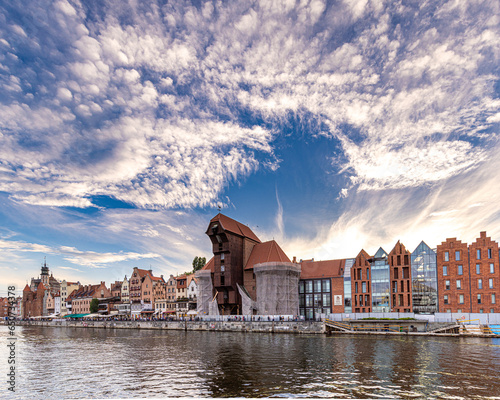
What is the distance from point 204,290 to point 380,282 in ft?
145

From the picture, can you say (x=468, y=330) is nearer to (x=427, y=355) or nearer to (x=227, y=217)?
(x=427, y=355)

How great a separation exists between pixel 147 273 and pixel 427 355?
118301 millimetres

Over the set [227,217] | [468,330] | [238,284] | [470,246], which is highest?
[227,217]

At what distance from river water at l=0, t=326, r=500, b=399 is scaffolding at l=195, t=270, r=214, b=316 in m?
53.8

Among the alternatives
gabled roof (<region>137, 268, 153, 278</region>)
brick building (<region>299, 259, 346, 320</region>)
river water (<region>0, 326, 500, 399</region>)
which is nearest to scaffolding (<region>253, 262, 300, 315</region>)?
brick building (<region>299, 259, 346, 320</region>)

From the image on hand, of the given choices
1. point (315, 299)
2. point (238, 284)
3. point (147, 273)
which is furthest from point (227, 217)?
point (147, 273)

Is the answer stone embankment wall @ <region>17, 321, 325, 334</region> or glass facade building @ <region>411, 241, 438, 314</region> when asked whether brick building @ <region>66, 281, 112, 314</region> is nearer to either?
stone embankment wall @ <region>17, 321, 325, 334</region>

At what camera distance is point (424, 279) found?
8800 cm

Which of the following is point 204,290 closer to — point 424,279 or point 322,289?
point 322,289

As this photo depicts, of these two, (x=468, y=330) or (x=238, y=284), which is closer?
(x=468, y=330)

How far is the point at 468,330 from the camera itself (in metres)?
70.6

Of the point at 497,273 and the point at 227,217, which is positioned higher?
the point at 227,217

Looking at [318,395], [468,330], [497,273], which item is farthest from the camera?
[497,273]

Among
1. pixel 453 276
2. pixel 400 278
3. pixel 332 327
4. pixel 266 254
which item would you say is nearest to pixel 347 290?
pixel 400 278
